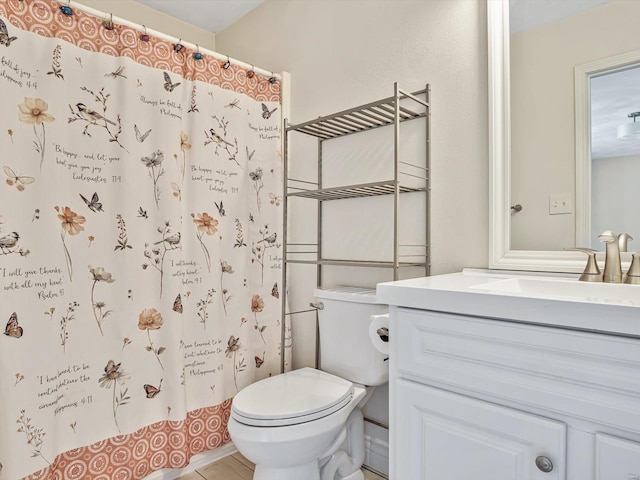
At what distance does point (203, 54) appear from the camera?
5.87 ft

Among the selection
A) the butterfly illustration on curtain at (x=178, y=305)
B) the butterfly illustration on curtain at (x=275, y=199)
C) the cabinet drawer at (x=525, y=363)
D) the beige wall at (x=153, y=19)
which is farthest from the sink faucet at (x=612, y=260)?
the beige wall at (x=153, y=19)

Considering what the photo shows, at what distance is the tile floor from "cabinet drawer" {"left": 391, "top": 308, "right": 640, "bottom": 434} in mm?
1027

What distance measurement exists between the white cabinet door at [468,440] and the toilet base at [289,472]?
471 mm

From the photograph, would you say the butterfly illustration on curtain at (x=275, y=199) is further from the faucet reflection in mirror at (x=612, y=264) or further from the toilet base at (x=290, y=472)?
the faucet reflection in mirror at (x=612, y=264)

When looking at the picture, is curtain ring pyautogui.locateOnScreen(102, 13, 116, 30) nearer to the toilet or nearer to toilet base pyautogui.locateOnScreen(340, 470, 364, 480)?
the toilet

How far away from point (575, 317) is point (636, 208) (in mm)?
633

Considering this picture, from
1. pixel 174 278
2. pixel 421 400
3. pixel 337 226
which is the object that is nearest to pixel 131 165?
pixel 174 278

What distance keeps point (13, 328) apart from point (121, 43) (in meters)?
1.14

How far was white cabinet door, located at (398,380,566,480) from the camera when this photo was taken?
781 millimetres

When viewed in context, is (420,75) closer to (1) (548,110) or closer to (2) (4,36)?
(1) (548,110)

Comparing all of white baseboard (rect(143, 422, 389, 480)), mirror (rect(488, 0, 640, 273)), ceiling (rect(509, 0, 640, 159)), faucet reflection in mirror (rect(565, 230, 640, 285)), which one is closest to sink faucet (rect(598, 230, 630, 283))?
faucet reflection in mirror (rect(565, 230, 640, 285))

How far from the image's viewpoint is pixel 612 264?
1.07m

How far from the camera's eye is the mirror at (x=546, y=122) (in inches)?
47.1

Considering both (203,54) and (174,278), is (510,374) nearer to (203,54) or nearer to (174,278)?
(174,278)
